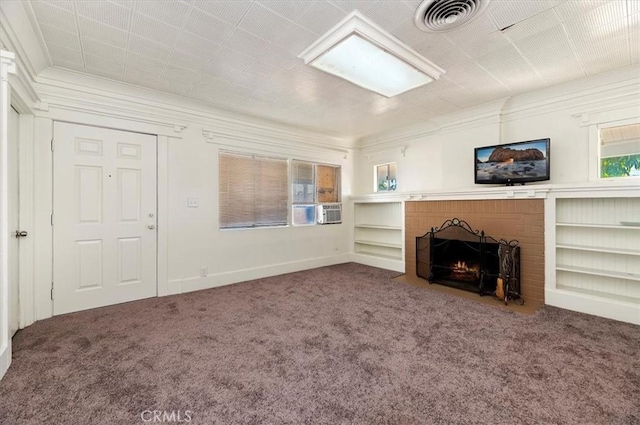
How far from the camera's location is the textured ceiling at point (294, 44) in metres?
2.06

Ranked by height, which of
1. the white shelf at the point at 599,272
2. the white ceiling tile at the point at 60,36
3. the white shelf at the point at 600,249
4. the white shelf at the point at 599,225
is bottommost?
the white shelf at the point at 599,272

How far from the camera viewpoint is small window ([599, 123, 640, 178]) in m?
3.03

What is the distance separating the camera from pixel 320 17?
7.02ft

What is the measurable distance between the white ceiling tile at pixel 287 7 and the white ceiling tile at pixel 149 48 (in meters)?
1.16

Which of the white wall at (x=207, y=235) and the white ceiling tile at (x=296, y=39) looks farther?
the white wall at (x=207, y=235)

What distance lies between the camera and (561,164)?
3471mm

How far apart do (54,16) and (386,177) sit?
4.99m

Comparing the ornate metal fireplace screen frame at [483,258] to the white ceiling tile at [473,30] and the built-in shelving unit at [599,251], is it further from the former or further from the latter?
the white ceiling tile at [473,30]

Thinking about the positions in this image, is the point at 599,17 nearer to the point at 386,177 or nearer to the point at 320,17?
the point at 320,17

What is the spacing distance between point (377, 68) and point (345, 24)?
0.75 m

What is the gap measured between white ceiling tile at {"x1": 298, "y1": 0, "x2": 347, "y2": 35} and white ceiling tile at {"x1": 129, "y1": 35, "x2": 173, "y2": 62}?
134 centimetres

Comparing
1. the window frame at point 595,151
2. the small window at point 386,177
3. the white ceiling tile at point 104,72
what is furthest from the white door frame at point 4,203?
the window frame at point 595,151

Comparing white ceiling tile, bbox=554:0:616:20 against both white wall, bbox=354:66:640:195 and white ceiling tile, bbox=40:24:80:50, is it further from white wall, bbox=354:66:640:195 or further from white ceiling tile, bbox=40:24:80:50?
white ceiling tile, bbox=40:24:80:50

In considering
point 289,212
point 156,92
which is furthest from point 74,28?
point 289,212
